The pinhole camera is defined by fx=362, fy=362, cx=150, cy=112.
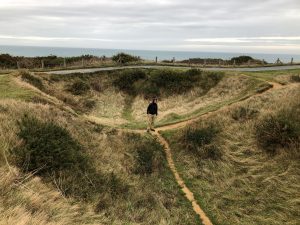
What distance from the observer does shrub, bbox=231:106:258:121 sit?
23.3 metres

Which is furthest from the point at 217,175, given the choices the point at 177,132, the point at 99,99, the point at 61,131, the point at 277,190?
the point at 99,99

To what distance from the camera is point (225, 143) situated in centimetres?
2039

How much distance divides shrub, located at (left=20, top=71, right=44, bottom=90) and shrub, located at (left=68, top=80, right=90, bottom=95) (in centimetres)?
359

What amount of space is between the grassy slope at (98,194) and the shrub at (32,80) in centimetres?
816

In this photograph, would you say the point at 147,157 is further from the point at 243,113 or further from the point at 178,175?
the point at 243,113

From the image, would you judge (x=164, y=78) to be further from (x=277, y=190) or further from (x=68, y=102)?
(x=277, y=190)

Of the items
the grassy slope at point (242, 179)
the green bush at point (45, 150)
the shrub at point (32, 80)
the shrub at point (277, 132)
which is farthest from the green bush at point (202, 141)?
the shrub at point (32, 80)

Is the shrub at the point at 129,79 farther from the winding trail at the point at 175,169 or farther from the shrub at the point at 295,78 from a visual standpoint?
the shrub at the point at 295,78

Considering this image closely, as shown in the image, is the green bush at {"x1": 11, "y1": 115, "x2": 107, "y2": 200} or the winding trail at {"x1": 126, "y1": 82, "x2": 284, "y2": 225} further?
the winding trail at {"x1": 126, "y1": 82, "x2": 284, "y2": 225}

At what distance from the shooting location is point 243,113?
938 inches

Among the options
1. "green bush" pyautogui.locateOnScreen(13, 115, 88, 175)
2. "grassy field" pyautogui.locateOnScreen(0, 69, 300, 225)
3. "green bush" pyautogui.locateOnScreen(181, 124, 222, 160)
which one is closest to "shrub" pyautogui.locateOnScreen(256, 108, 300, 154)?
"grassy field" pyautogui.locateOnScreen(0, 69, 300, 225)

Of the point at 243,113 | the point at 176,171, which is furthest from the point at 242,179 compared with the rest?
the point at 243,113

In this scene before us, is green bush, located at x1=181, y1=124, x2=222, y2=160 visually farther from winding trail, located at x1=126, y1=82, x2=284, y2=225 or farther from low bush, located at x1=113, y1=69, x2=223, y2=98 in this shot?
low bush, located at x1=113, y1=69, x2=223, y2=98

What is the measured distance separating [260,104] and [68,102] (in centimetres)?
1611
